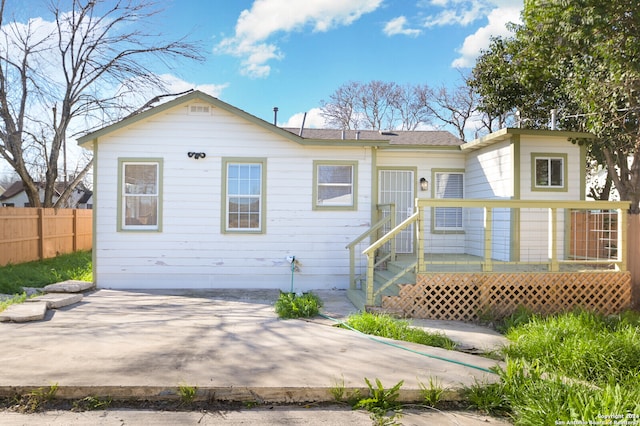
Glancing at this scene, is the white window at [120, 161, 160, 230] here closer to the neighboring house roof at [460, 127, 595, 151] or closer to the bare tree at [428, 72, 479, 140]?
the neighboring house roof at [460, 127, 595, 151]

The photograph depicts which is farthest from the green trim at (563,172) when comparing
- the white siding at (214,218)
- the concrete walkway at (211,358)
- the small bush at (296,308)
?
the small bush at (296,308)

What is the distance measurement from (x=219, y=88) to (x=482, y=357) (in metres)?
14.2

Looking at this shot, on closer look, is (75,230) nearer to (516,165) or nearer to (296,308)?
(296,308)

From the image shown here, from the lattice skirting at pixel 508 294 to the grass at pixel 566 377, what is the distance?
1.42 m

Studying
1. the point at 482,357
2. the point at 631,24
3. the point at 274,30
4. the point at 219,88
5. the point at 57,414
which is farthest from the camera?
the point at 274,30

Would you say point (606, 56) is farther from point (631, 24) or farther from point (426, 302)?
point (426, 302)

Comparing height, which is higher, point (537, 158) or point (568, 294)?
point (537, 158)

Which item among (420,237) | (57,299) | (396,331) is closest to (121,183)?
(57,299)

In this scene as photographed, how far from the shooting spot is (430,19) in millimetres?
18609

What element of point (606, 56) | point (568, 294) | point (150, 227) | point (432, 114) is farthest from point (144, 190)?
point (432, 114)

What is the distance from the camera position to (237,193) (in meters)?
9.22

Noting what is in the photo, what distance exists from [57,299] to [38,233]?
26.1 ft

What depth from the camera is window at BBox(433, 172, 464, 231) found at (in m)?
10.6

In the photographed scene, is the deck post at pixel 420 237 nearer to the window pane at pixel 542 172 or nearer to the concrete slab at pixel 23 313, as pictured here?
the window pane at pixel 542 172
